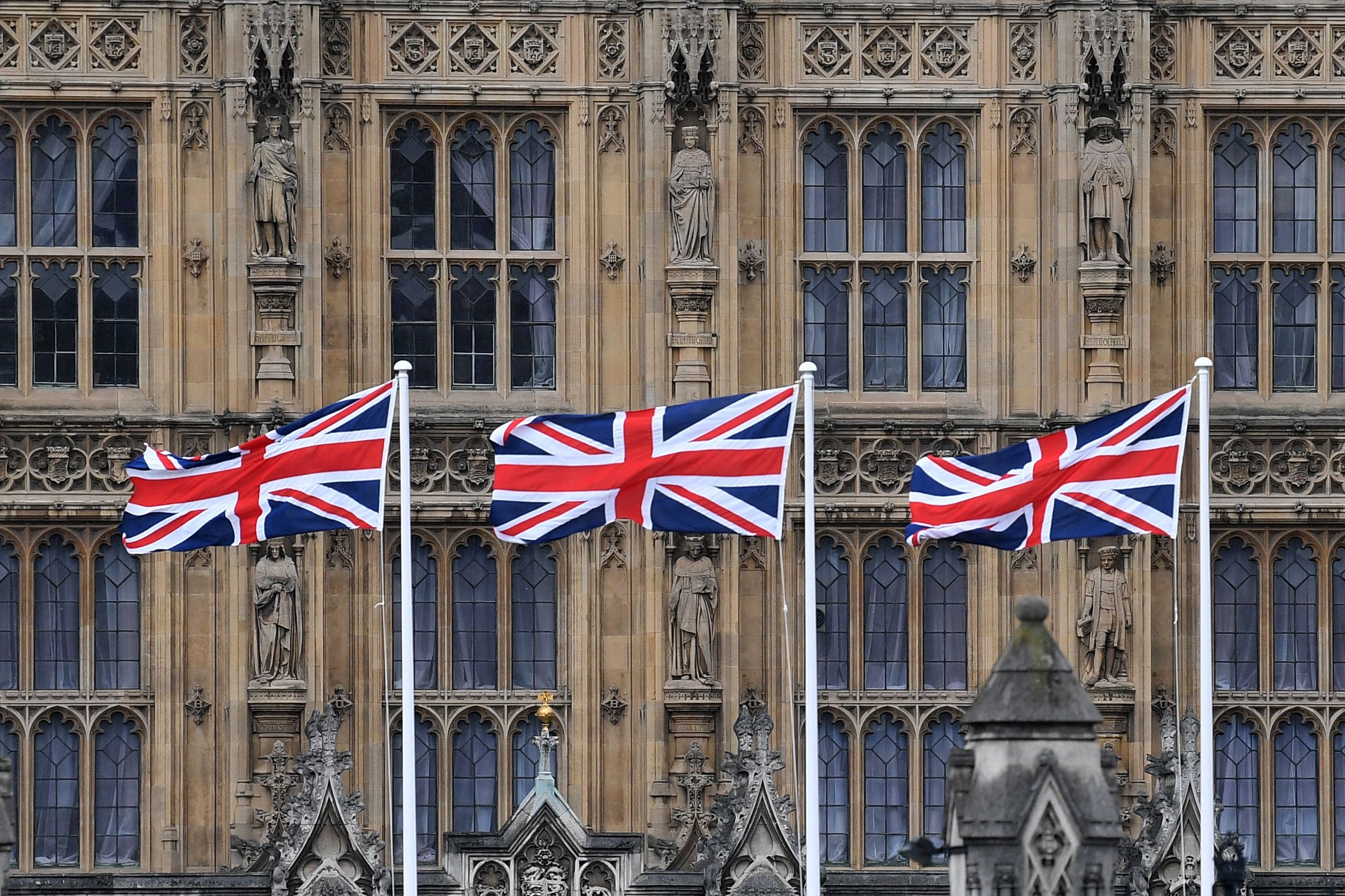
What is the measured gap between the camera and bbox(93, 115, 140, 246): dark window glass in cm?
4294

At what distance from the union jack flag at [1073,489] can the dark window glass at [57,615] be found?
11010 millimetres

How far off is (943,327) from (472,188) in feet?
20.0

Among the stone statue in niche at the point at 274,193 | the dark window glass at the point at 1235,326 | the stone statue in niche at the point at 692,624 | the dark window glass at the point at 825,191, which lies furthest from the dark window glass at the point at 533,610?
the dark window glass at the point at 1235,326

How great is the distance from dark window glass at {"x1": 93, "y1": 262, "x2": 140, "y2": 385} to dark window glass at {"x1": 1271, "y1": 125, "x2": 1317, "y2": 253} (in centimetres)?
1417

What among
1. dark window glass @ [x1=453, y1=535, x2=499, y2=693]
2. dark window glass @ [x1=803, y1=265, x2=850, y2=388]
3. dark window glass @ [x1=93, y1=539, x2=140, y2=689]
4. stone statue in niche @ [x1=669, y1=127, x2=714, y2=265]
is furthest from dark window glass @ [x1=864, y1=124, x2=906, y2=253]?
dark window glass @ [x1=93, y1=539, x2=140, y2=689]

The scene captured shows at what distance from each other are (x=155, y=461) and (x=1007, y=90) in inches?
476

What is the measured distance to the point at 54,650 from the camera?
42562 mm

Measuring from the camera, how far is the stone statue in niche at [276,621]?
4175 cm

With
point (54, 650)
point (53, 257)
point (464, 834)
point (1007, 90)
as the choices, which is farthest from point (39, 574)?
point (1007, 90)

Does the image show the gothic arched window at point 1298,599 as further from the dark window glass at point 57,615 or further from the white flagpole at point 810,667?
the dark window glass at point 57,615

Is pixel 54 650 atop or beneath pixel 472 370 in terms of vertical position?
beneath

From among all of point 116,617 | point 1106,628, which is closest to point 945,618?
point 1106,628

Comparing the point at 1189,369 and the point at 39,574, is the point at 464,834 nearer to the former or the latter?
the point at 39,574

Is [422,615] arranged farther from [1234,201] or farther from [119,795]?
[1234,201]
